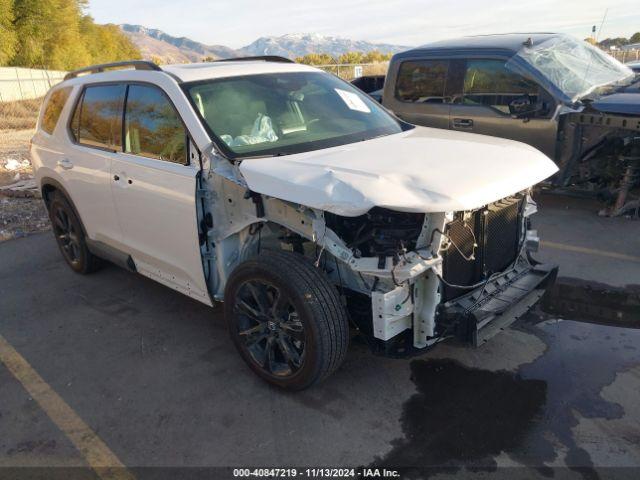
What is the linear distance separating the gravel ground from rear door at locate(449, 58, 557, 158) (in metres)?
5.65

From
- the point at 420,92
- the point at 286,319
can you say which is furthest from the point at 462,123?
the point at 286,319

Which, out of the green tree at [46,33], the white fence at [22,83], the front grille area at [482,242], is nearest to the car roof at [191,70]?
the front grille area at [482,242]

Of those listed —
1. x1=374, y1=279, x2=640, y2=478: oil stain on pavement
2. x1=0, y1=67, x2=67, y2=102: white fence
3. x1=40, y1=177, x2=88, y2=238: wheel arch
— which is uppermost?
x1=40, y1=177, x2=88, y2=238: wheel arch

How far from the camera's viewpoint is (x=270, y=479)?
2703 millimetres

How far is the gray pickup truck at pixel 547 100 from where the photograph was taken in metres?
5.96

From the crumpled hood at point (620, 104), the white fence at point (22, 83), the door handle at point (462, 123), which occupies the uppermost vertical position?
the crumpled hood at point (620, 104)

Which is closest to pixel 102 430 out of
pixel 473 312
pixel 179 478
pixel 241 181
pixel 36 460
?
pixel 36 460

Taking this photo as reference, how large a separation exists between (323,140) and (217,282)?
1.19 meters

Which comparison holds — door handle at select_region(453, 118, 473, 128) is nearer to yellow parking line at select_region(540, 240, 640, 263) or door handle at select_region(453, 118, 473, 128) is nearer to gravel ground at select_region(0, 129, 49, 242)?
yellow parking line at select_region(540, 240, 640, 263)

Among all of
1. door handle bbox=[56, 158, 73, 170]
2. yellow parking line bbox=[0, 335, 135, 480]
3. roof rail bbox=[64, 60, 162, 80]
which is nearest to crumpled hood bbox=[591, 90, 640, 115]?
roof rail bbox=[64, 60, 162, 80]

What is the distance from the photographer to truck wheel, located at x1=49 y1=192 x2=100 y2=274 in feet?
16.6

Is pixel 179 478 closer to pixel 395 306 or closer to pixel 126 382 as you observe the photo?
pixel 126 382

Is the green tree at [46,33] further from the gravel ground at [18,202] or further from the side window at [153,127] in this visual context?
the side window at [153,127]

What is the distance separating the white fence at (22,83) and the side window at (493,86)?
90.4 feet
